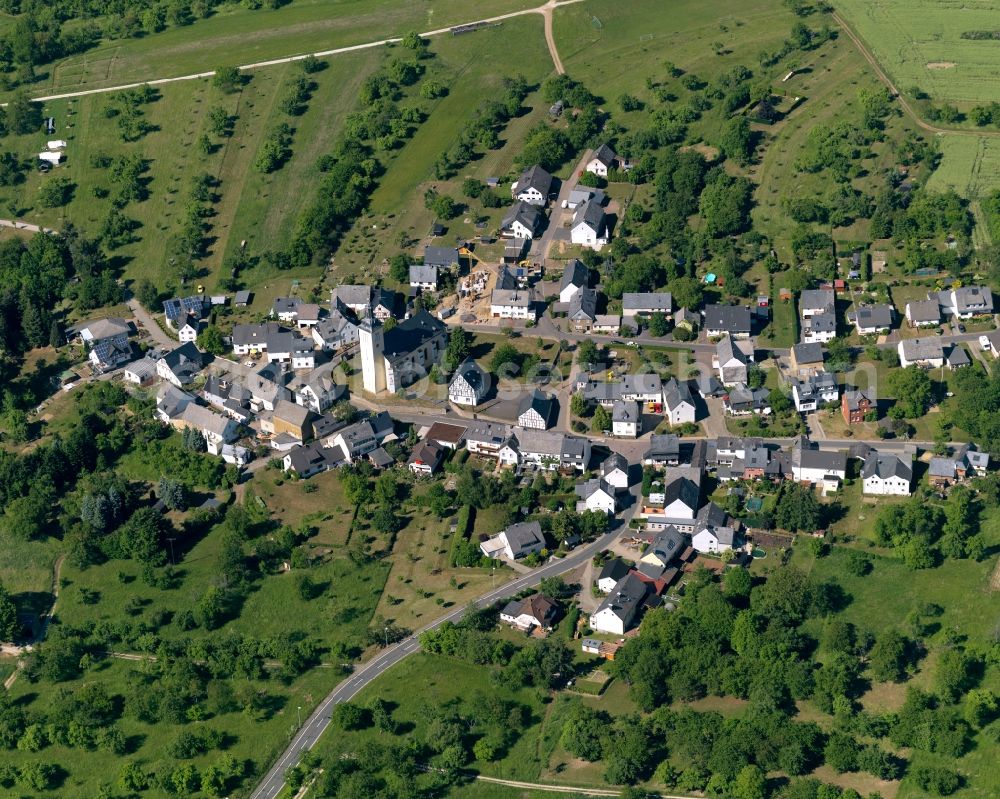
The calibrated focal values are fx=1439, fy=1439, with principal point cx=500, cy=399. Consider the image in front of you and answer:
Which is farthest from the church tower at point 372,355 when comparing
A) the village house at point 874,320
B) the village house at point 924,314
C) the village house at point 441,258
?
the village house at point 924,314

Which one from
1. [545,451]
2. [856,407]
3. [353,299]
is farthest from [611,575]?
[353,299]

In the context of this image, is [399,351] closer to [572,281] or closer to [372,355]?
[372,355]

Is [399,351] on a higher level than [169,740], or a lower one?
higher

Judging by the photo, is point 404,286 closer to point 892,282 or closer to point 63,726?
point 892,282

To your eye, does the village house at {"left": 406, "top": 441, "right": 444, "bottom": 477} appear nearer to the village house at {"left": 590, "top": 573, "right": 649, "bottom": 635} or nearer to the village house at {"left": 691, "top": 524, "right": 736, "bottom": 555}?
the village house at {"left": 590, "top": 573, "right": 649, "bottom": 635}

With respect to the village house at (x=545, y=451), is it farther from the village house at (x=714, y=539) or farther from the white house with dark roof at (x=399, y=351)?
the white house with dark roof at (x=399, y=351)

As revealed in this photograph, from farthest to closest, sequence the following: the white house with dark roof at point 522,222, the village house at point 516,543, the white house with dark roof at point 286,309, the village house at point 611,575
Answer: the white house with dark roof at point 522,222 → the white house with dark roof at point 286,309 → the village house at point 516,543 → the village house at point 611,575
